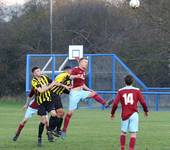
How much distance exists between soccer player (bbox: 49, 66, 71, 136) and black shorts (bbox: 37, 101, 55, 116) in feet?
2.35

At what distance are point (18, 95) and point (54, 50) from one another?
5.57 m

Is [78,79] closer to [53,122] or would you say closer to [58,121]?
[58,121]

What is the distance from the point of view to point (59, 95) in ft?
54.8

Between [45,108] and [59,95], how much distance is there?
1499 mm

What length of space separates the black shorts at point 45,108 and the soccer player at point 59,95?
0.72 m

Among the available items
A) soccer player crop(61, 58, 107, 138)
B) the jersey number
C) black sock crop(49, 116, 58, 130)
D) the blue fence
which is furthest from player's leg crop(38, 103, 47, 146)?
the blue fence

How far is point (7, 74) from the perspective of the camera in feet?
183

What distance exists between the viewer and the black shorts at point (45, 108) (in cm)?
1503

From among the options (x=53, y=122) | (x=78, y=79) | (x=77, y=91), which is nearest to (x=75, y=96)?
(x=77, y=91)

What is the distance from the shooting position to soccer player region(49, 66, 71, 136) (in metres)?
16.3

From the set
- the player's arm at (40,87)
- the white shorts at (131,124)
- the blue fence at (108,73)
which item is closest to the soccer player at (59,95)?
the player's arm at (40,87)

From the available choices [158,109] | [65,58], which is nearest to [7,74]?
[65,58]

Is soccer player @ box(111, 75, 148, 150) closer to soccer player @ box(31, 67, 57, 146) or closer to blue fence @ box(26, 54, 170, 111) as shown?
soccer player @ box(31, 67, 57, 146)

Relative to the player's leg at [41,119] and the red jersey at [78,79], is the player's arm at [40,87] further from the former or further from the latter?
the red jersey at [78,79]
